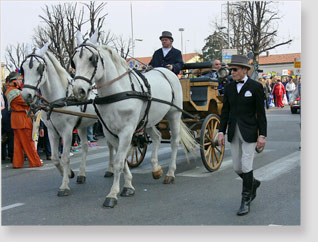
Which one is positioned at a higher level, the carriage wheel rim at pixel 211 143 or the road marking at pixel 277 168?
the carriage wheel rim at pixel 211 143

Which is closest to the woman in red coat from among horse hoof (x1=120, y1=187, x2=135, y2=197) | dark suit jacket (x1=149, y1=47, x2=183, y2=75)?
dark suit jacket (x1=149, y1=47, x2=183, y2=75)

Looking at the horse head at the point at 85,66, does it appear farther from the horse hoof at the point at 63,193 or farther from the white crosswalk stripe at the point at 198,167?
the white crosswalk stripe at the point at 198,167

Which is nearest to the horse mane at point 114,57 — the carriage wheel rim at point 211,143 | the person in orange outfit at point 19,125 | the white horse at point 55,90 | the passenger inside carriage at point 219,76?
the white horse at point 55,90

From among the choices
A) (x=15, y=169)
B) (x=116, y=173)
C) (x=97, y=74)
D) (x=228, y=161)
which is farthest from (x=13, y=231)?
(x=228, y=161)

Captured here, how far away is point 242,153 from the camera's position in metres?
4.86

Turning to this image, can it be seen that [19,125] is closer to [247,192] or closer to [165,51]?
[165,51]

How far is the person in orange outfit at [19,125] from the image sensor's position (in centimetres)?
864

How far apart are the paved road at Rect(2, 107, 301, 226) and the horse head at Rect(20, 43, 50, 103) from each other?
1.60 meters

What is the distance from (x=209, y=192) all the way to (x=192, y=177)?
3.55ft

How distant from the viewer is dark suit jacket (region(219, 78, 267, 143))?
15.3 ft

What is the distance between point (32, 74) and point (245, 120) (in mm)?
3147

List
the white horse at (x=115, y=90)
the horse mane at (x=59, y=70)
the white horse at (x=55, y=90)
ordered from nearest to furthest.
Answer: the white horse at (x=115, y=90) < the white horse at (x=55, y=90) < the horse mane at (x=59, y=70)

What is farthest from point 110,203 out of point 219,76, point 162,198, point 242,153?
point 219,76

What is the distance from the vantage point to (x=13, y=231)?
4.55 metres
